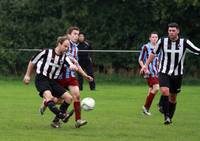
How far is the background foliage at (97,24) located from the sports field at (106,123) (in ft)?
39.8

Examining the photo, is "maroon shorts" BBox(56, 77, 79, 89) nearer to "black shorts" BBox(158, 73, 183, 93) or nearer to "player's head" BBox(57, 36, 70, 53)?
"player's head" BBox(57, 36, 70, 53)

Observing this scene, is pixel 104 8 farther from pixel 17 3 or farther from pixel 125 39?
pixel 17 3

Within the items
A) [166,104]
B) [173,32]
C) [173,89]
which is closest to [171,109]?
[166,104]

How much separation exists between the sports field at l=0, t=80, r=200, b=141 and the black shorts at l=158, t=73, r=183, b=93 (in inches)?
27.8

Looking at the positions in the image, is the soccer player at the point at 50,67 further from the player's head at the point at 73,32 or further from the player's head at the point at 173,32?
the player's head at the point at 173,32

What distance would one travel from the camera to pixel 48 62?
12477 mm

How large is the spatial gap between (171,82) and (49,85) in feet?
8.37

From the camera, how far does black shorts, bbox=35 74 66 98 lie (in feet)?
40.8

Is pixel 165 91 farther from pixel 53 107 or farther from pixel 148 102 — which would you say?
pixel 148 102

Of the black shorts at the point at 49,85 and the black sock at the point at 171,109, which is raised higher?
the black shorts at the point at 49,85

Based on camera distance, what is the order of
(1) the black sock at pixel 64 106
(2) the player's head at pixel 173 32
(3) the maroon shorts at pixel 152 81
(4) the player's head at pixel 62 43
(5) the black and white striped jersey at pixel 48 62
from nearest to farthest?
(4) the player's head at pixel 62 43 → (5) the black and white striped jersey at pixel 48 62 → (1) the black sock at pixel 64 106 → (2) the player's head at pixel 173 32 → (3) the maroon shorts at pixel 152 81

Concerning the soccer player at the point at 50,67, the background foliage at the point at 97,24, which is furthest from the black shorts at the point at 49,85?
the background foliage at the point at 97,24

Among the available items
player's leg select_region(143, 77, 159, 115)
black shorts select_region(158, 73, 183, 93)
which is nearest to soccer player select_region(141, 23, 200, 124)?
black shorts select_region(158, 73, 183, 93)

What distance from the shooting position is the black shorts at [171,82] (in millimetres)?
13234
